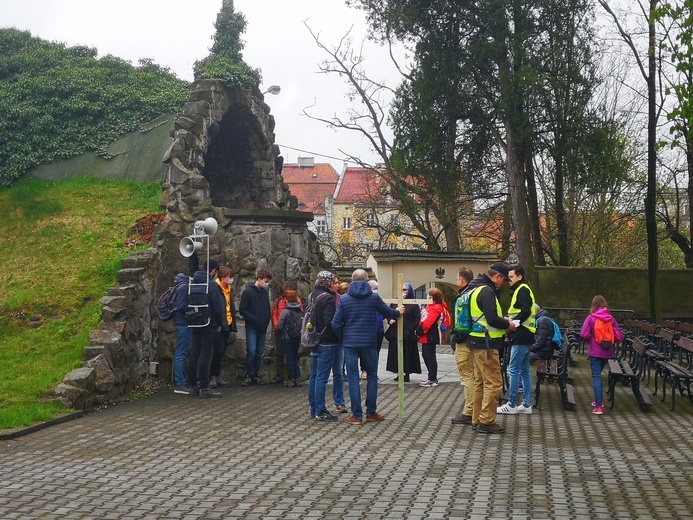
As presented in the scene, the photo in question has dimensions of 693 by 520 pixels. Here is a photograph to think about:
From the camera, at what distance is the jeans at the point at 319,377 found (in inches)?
473

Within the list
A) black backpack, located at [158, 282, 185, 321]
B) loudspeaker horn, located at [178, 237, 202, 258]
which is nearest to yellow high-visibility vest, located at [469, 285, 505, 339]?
black backpack, located at [158, 282, 185, 321]

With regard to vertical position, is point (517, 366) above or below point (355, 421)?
above

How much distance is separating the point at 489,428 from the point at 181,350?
5.51m

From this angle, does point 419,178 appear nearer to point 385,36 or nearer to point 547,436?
point 385,36

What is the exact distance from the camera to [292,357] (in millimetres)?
15766

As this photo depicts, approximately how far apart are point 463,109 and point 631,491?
63.0 ft

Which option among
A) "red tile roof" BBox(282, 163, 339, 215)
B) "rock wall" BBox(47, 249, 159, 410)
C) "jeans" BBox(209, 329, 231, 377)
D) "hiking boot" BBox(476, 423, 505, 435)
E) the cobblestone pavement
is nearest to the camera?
the cobblestone pavement

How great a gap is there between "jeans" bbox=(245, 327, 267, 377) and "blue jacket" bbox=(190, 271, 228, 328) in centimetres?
144

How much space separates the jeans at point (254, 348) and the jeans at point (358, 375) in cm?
414

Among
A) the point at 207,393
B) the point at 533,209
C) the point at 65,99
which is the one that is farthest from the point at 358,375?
the point at 533,209

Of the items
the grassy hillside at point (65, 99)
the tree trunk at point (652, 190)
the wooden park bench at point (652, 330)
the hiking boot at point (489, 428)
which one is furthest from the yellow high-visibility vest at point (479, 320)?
the tree trunk at point (652, 190)

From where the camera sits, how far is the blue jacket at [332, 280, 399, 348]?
11.8m

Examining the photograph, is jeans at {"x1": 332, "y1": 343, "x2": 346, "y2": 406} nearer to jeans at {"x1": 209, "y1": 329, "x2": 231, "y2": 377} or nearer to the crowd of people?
the crowd of people

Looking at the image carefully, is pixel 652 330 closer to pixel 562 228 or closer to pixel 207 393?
pixel 207 393
